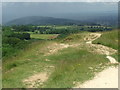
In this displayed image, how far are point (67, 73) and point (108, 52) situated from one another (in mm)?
5172

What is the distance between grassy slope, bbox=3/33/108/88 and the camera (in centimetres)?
868

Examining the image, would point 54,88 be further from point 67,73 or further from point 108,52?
point 108,52

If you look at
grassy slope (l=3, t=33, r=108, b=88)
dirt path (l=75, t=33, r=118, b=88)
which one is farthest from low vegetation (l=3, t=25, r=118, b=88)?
dirt path (l=75, t=33, r=118, b=88)

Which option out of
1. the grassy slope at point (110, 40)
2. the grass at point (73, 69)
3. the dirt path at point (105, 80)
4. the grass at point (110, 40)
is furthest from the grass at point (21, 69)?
the grass at point (110, 40)

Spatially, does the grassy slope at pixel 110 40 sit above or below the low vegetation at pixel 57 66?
above

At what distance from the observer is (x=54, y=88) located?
26.0ft

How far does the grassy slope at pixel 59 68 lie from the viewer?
868 cm

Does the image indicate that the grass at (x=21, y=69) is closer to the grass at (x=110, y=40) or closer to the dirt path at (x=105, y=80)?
the dirt path at (x=105, y=80)

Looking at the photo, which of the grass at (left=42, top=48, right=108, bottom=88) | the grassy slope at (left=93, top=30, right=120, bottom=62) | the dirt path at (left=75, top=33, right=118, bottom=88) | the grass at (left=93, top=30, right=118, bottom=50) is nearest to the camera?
the dirt path at (left=75, top=33, right=118, bottom=88)

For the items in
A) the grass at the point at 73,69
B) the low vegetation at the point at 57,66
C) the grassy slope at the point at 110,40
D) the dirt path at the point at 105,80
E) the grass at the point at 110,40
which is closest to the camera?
the dirt path at the point at 105,80

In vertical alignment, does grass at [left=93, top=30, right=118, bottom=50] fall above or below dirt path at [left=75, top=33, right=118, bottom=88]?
above

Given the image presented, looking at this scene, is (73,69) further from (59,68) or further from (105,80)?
(105,80)

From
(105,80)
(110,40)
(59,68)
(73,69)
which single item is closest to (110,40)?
(110,40)

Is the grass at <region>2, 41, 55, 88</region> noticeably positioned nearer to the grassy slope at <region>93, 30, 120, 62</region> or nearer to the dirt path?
the dirt path
